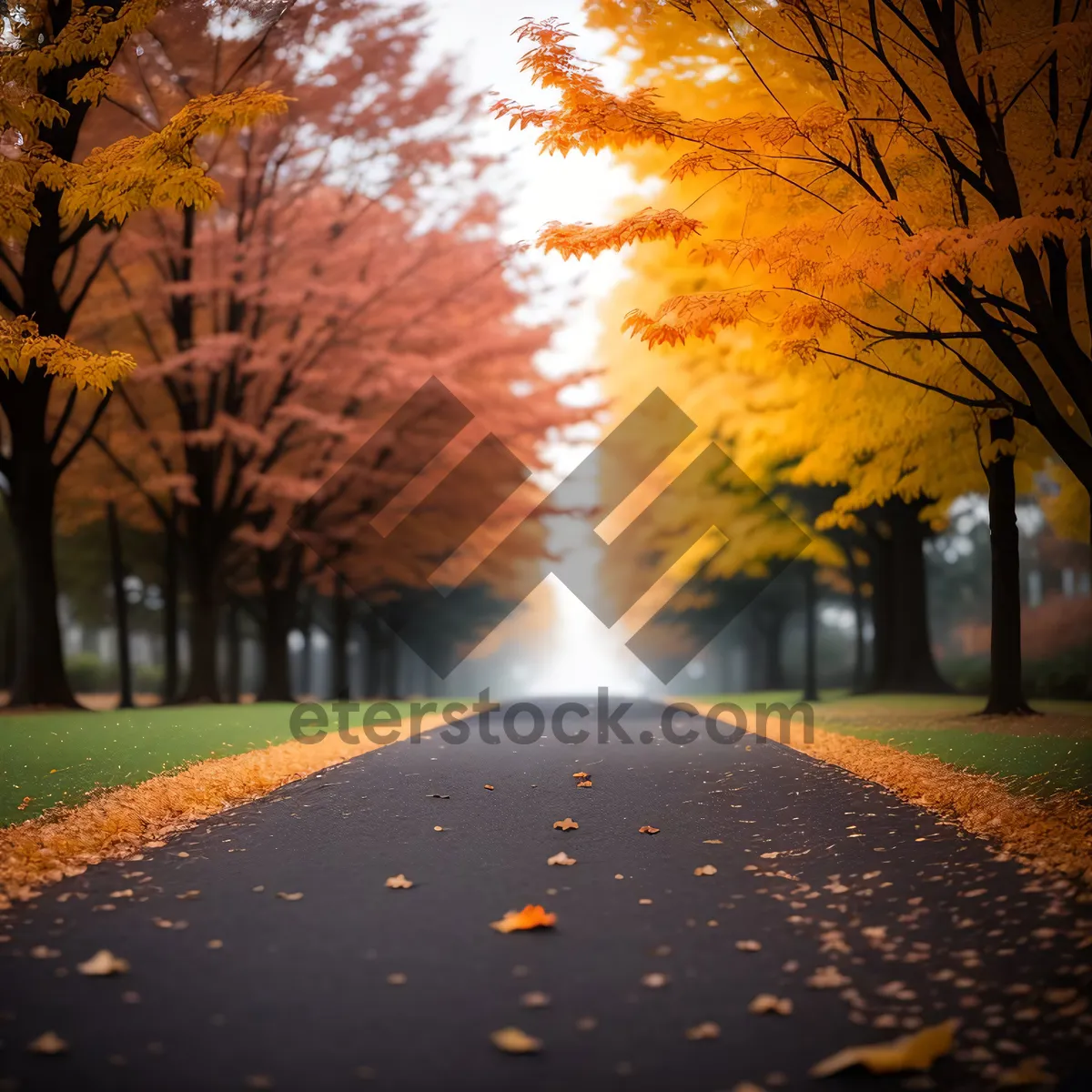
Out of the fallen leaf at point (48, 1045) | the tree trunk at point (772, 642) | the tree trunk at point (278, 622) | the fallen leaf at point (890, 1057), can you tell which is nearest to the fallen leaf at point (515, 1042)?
the fallen leaf at point (890, 1057)

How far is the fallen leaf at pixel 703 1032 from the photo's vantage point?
3.63 m

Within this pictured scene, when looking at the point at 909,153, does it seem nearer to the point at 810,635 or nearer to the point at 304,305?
the point at 304,305

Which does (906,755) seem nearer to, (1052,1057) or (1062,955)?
(1062,955)

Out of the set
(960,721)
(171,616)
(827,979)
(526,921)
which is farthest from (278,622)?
(827,979)

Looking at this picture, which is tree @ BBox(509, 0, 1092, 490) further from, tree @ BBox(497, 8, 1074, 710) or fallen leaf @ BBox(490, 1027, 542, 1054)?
fallen leaf @ BBox(490, 1027, 542, 1054)

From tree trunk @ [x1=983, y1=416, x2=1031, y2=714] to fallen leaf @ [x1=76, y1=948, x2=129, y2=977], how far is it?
13.5 metres

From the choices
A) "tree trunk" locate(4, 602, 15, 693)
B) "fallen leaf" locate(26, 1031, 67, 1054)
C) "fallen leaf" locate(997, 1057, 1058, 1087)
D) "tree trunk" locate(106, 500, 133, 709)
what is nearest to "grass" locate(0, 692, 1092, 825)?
"fallen leaf" locate(26, 1031, 67, 1054)

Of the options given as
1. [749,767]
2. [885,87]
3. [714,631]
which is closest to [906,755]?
[749,767]

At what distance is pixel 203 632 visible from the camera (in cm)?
2019

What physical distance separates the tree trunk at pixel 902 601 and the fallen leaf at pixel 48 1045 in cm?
2146

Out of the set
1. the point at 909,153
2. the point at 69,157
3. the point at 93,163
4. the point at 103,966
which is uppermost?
the point at 69,157

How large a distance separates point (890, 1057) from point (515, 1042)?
48.7 inches

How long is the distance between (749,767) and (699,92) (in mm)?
8070

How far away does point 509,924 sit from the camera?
15.8 feet
